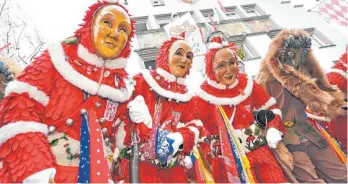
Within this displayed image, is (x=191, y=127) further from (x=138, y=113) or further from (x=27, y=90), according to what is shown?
(x=27, y=90)

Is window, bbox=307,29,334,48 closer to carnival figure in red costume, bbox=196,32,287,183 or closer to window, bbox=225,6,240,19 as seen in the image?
window, bbox=225,6,240,19

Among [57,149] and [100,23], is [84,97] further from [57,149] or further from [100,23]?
[100,23]

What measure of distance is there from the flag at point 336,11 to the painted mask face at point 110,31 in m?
3.99

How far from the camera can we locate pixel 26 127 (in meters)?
1.89

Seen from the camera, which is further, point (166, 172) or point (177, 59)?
point (177, 59)

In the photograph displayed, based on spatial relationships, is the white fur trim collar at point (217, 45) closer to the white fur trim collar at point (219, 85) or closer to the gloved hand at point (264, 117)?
the white fur trim collar at point (219, 85)

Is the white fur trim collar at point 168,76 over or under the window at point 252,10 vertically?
under

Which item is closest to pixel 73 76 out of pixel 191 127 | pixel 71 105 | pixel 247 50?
pixel 71 105

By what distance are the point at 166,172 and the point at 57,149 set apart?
43.4 inches

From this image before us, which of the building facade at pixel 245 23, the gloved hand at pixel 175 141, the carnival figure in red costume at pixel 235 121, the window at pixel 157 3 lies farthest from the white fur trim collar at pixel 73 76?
the window at pixel 157 3

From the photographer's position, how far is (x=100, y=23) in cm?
248

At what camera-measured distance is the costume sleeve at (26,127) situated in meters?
1.78

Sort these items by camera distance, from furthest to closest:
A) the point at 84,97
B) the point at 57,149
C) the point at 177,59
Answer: the point at 177,59
the point at 84,97
the point at 57,149

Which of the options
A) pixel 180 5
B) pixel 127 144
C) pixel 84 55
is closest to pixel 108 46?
pixel 84 55
